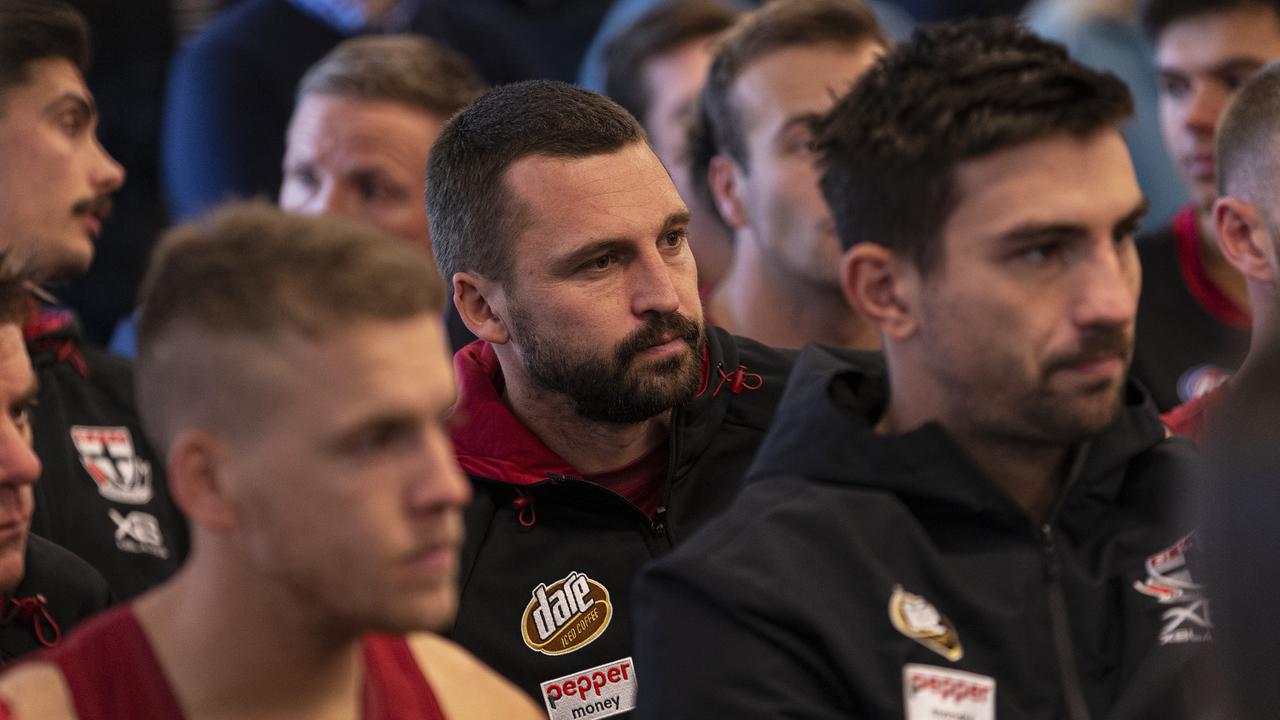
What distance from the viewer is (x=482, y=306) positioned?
2.70 meters

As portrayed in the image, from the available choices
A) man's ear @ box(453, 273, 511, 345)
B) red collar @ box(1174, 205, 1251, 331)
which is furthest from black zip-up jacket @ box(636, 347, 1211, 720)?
red collar @ box(1174, 205, 1251, 331)

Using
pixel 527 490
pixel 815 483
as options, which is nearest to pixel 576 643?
pixel 527 490

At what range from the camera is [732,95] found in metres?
3.85

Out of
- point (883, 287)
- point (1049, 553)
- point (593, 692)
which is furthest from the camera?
point (593, 692)

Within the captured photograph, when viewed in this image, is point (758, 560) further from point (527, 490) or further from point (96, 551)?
point (96, 551)

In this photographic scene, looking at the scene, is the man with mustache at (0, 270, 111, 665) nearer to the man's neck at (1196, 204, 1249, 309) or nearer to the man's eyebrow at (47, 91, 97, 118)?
the man's eyebrow at (47, 91, 97, 118)

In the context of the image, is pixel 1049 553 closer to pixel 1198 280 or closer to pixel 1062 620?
pixel 1062 620

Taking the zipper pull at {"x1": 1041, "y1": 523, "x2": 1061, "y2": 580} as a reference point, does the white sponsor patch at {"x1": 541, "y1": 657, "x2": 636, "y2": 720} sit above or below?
below

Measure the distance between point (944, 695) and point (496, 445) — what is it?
0.86m

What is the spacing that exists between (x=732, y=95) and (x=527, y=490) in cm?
158

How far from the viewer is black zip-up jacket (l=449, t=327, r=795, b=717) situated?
2.45 m

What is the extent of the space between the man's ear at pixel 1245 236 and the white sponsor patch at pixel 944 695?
1.12 meters

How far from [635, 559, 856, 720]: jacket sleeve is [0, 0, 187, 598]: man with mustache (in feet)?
4.65

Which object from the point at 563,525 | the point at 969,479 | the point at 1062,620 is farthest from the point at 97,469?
the point at 1062,620
